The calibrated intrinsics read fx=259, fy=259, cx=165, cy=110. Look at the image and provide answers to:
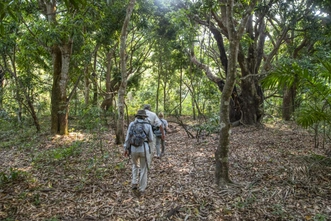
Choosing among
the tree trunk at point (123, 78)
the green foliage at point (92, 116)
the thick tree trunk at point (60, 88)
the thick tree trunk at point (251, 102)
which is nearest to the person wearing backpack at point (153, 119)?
the tree trunk at point (123, 78)

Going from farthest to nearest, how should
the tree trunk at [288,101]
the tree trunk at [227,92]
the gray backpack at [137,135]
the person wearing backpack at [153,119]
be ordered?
the tree trunk at [288,101]
the person wearing backpack at [153,119]
the gray backpack at [137,135]
the tree trunk at [227,92]

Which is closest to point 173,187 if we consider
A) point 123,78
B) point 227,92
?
point 227,92

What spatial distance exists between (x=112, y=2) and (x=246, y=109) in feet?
26.9

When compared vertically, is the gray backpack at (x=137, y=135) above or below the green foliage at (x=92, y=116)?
below

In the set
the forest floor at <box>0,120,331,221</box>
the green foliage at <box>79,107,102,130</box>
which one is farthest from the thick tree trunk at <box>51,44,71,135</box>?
the forest floor at <box>0,120,331,221</box>

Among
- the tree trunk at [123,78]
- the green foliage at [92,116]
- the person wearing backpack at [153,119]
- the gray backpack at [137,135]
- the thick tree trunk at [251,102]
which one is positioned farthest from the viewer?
the thick tree trunk at [251,102]

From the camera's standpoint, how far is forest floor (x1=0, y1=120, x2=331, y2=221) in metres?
4.44

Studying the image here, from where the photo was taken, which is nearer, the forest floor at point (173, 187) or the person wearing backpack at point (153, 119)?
the forest floor at point (173, 187)

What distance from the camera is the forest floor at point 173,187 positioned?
4.44 meters

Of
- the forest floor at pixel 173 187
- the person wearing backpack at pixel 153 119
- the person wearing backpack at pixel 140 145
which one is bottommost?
the forest floor at pixel 173 187

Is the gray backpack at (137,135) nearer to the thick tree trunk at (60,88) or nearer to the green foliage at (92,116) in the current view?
the green foliage at (92,116)

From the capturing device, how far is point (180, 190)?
5359 mm

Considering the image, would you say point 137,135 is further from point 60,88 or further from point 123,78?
point 60,88

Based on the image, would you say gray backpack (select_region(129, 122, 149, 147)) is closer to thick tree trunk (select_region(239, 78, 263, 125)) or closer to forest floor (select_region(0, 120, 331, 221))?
forest floor (select_region(0, 120, 331, 221))
